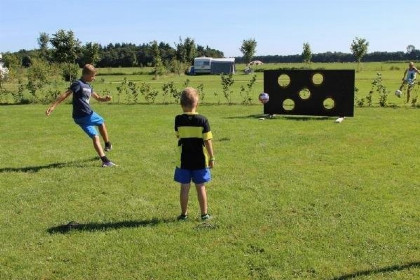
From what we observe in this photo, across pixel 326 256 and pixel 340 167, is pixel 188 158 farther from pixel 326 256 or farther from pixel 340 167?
pixel 340 167

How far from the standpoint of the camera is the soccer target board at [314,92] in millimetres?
14391

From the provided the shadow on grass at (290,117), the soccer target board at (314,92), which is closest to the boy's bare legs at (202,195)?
the shadow on grass at (290,117)

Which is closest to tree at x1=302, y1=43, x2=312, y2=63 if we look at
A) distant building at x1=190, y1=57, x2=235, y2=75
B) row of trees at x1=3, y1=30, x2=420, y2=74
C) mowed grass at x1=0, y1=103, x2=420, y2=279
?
row of trees at x1=3, y1=30, x2=420, y2=74

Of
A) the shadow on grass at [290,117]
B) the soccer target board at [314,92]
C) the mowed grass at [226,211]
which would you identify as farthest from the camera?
the soccer target board at [314,92]

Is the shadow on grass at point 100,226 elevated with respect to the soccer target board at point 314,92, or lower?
lower

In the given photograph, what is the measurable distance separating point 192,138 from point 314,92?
35.1ft

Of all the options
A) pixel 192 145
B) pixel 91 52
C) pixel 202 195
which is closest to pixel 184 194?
pixel 202 195

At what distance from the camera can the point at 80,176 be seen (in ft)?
24.2

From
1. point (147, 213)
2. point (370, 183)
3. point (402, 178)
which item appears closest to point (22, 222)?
point (147, 213)

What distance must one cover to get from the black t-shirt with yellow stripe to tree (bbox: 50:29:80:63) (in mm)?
25780

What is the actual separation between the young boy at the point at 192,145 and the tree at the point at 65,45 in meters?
25.8

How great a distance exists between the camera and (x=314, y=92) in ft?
49.0

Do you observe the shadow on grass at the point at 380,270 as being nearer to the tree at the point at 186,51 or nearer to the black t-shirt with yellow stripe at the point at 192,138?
the black t-shirt with yellow stripe at the point at 192,138

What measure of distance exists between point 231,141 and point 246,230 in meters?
5.61
